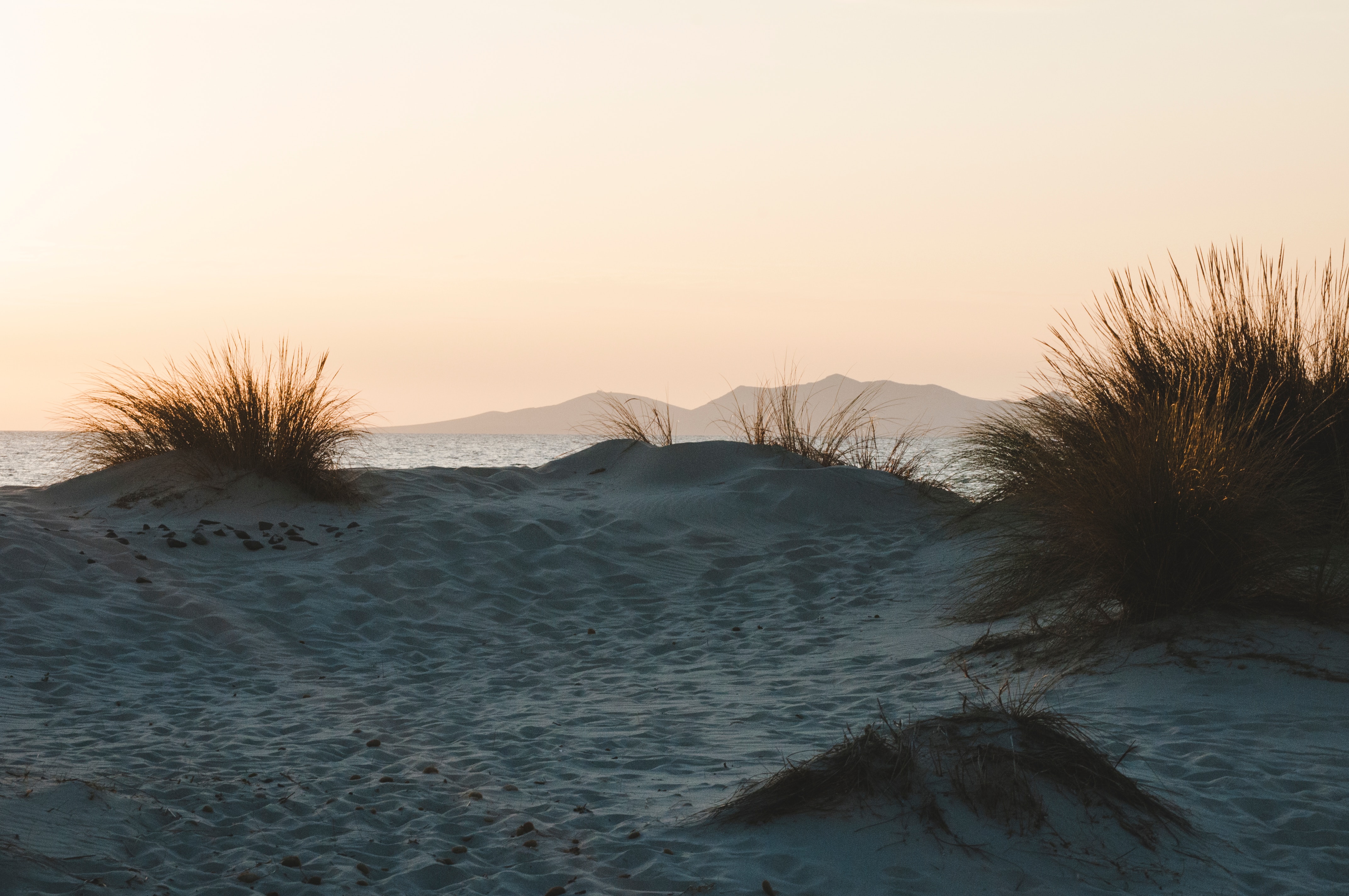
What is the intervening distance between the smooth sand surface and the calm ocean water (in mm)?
2279

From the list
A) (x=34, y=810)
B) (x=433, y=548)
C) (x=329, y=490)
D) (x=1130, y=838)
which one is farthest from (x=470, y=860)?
(x=329, y=490)

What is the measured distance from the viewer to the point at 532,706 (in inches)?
146

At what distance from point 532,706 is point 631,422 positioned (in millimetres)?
6101

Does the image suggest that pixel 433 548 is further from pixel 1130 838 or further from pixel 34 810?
pixel 1130 838

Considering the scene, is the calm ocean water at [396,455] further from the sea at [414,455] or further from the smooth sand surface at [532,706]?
the smooth sand surface at [532,706]

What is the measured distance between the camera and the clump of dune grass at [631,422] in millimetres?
9633

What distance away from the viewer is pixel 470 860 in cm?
231

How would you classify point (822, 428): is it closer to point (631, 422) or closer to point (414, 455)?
point (631, 422)

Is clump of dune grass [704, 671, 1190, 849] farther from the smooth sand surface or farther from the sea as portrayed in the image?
the sea

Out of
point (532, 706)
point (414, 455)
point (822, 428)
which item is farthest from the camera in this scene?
point (414, 455)

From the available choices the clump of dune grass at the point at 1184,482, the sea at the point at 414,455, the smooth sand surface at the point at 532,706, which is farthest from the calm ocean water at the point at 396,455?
the clump of dune grass at the point at 1184,482

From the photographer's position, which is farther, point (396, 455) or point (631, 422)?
point (396, 455)

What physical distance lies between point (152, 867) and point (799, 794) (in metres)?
1.48

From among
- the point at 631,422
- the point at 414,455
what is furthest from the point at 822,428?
the point at 414,455
